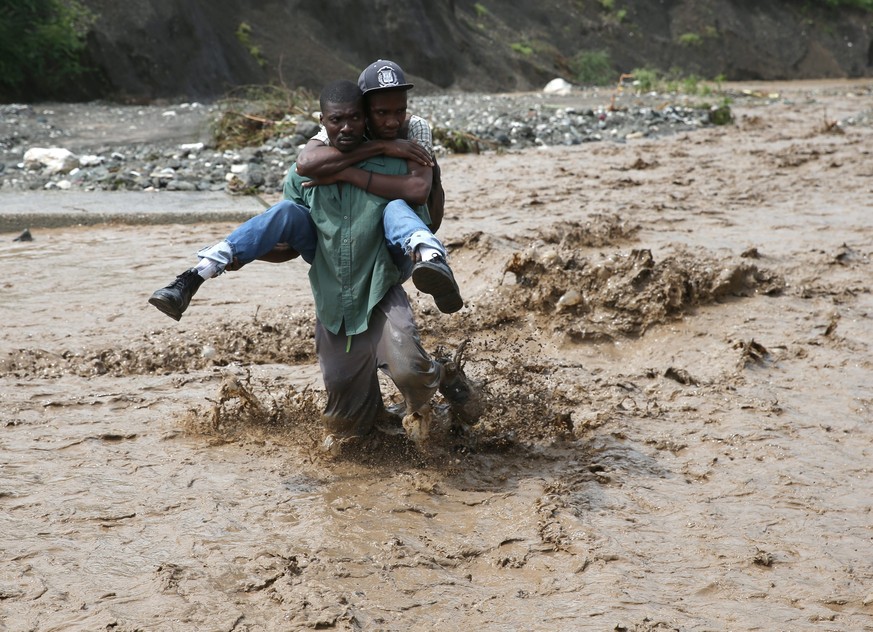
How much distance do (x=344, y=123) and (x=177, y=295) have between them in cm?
85

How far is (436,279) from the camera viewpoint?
10.8 feet

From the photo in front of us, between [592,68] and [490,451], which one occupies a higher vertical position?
[592,68]

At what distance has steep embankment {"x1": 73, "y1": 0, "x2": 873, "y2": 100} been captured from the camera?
18.5 metres

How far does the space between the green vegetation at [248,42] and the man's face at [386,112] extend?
1786 cm

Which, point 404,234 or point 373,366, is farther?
point 373,366

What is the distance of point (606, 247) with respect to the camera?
700 centimetres

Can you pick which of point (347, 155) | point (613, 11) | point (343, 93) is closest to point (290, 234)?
point (347, 155)

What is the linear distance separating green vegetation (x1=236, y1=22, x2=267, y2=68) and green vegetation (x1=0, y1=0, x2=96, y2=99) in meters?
4.31

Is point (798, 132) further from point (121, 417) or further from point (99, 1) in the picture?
point (99, 1)

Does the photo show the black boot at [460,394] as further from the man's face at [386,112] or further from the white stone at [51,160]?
the white stone at [51,160]

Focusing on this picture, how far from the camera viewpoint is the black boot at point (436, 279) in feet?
10.7

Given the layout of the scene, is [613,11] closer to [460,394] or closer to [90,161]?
[90,161]

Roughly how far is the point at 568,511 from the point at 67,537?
1.69 m

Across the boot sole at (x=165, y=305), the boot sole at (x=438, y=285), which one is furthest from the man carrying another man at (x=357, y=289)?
the boot sole at (x=165, y=305)
